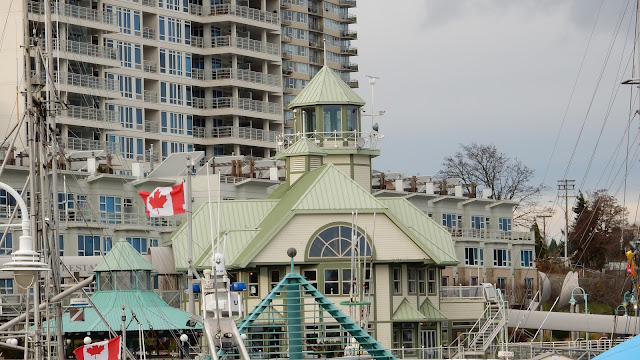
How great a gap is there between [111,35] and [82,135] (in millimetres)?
10003

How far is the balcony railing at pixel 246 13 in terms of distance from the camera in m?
140

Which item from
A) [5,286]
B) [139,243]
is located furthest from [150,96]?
[5,286]

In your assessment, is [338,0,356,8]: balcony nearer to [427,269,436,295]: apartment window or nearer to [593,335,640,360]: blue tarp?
[427,269,436,295]: apartment window

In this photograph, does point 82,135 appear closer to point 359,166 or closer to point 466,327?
point 359,166

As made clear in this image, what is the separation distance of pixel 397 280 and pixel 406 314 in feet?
6.33

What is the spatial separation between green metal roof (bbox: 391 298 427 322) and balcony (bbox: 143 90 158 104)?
54909 millimetres

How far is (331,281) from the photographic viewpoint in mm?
79062

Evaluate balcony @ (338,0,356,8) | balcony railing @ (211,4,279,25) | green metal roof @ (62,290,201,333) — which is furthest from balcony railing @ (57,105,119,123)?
balcony @ (338,0,356,8)

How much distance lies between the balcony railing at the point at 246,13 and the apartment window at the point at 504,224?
3193 centimetres

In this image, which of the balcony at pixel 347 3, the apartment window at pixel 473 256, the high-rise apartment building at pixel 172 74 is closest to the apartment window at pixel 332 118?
the high-rise apartment building at pixel 172 74

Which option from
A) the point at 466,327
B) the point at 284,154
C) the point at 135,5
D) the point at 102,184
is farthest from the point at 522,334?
the point at 135,5

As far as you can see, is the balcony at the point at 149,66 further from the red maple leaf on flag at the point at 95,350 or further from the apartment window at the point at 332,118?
the red maple leaf on flag at the point at 95,350

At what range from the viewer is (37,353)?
141 ft

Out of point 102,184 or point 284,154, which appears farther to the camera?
point 102,184
